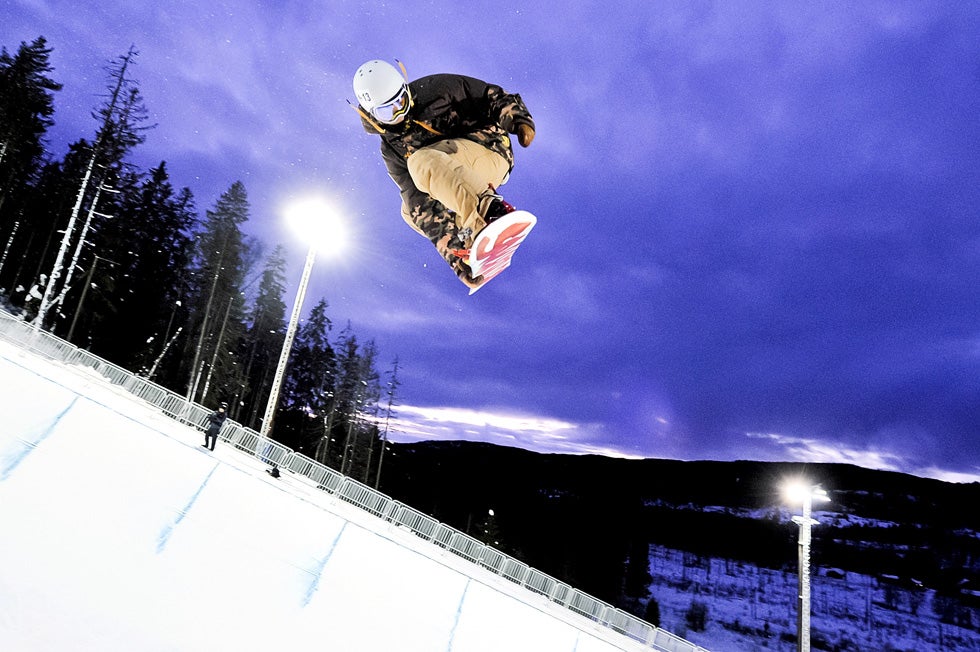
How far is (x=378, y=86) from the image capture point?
11.4 feet

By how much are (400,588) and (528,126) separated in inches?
231

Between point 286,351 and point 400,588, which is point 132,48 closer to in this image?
point 286,351

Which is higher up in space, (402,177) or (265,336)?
(265,336)

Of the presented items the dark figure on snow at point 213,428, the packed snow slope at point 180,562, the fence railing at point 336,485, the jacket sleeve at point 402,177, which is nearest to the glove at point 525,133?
the jacket sleeve at point 402,177

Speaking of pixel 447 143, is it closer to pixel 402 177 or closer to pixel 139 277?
pixel 402 177

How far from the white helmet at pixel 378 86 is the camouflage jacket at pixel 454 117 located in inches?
8.7

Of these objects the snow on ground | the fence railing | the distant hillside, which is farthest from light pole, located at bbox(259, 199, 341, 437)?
the snow on ground

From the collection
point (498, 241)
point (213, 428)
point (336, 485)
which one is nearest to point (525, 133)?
point (498, 241)

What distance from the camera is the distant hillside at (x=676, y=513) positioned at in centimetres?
4247

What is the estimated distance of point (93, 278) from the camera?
29.0m

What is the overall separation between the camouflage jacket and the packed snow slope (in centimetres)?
442

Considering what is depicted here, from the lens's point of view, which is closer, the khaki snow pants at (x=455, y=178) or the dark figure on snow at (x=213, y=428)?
the khaki snow pants at (x=455, y=178)

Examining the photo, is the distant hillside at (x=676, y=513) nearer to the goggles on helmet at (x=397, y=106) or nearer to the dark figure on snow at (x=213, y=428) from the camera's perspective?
the dark figure on snow at (x=213, y=428)

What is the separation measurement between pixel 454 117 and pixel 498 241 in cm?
101
